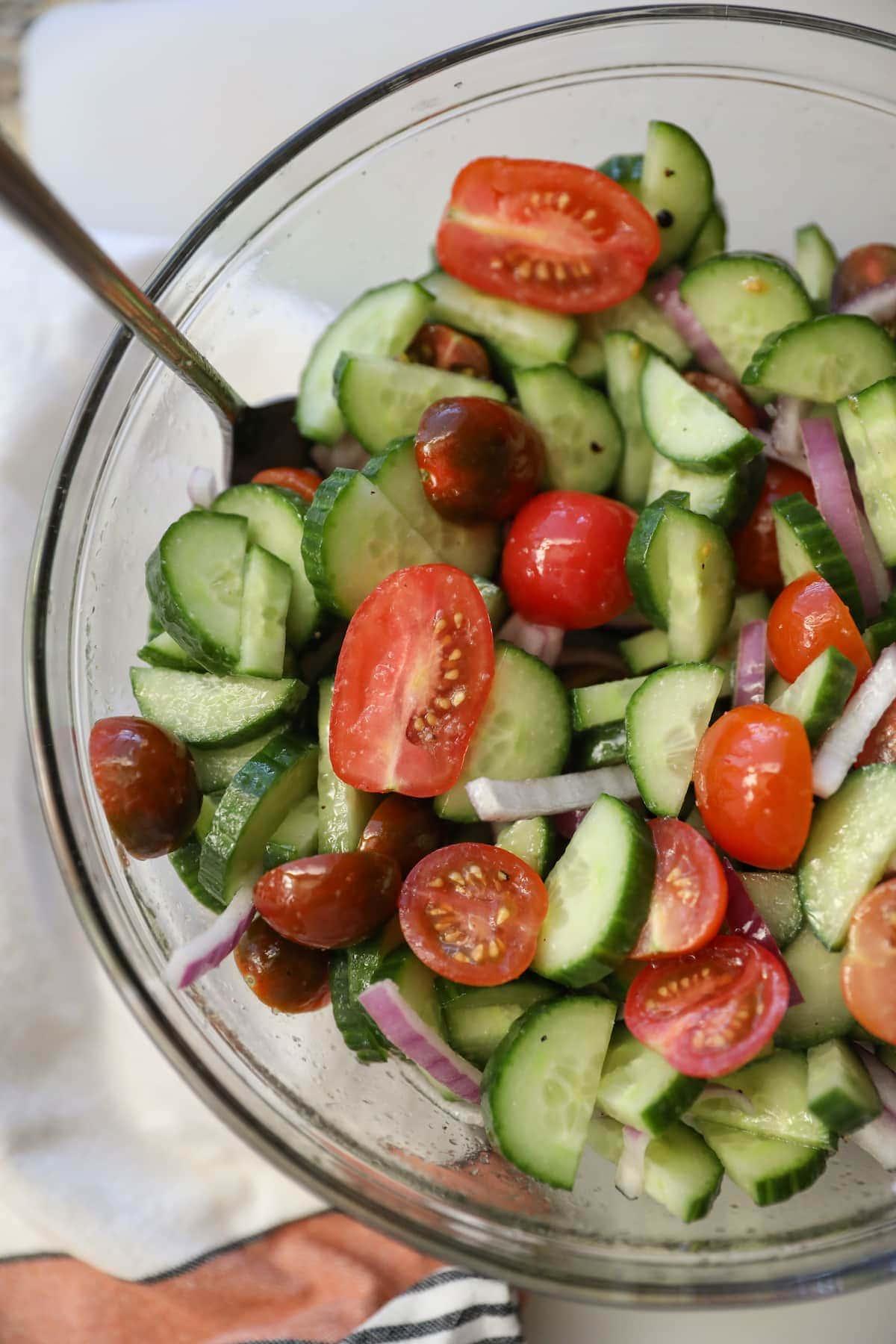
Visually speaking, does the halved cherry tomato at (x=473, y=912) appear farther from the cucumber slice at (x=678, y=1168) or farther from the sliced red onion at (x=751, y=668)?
the sliced red onion at (x=751, y=668)

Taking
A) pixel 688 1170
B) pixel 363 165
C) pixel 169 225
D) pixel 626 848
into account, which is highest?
pixel 169 225

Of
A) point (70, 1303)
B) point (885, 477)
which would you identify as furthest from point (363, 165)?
point (70, 1303)

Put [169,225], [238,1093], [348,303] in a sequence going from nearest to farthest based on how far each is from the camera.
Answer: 1. [238,1093]
2. [348,303]
3. [169,225]

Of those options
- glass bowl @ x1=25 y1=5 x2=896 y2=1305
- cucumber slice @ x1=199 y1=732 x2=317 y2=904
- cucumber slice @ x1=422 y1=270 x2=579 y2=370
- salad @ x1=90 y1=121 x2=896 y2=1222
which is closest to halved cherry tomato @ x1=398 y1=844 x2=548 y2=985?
salad @ x1=90 y1=121 x2=896 y2=1222

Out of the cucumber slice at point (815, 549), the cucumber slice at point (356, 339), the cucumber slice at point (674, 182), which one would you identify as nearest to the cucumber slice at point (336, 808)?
the cucumber slice at point (356, 339)

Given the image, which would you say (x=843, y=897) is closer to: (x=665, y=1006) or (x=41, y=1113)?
(x=665, y=1006)

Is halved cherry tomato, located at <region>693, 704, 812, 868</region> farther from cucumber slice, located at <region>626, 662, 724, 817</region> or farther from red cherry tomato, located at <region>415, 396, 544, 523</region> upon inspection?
red cherry tomato, located at <region>415, 396, 544, 523</region>
